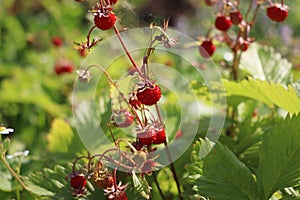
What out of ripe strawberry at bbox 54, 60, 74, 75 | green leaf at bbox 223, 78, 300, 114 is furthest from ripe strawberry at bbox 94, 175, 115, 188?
ripe strawberry at bbox 54, 60, 74, 75

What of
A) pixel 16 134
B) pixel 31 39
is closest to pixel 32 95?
pixel 16 134

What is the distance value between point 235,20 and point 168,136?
0.32 m

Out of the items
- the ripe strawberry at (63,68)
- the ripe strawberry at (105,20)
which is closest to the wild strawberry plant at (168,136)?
the ripe strawberry at (105,20)

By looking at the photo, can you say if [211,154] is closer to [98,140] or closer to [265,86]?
A: [265,86]

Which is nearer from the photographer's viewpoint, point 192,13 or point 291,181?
point 291,181

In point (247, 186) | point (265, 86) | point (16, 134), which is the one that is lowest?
point (16, 134)

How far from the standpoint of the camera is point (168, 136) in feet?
4.56

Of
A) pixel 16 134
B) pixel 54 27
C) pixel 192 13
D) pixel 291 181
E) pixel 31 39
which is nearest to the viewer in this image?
pixel 291 181

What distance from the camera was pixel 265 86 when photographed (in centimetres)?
115

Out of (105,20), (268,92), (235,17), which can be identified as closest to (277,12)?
(235,17)

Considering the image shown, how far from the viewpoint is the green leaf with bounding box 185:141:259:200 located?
104cm

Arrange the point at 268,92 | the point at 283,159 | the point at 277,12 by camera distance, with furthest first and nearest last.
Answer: the point at 277,12, the point at 268,92, the point at 283,159

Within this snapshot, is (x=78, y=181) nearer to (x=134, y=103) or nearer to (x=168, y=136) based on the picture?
(x=134, y=103)

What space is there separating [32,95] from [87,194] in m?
1.19
